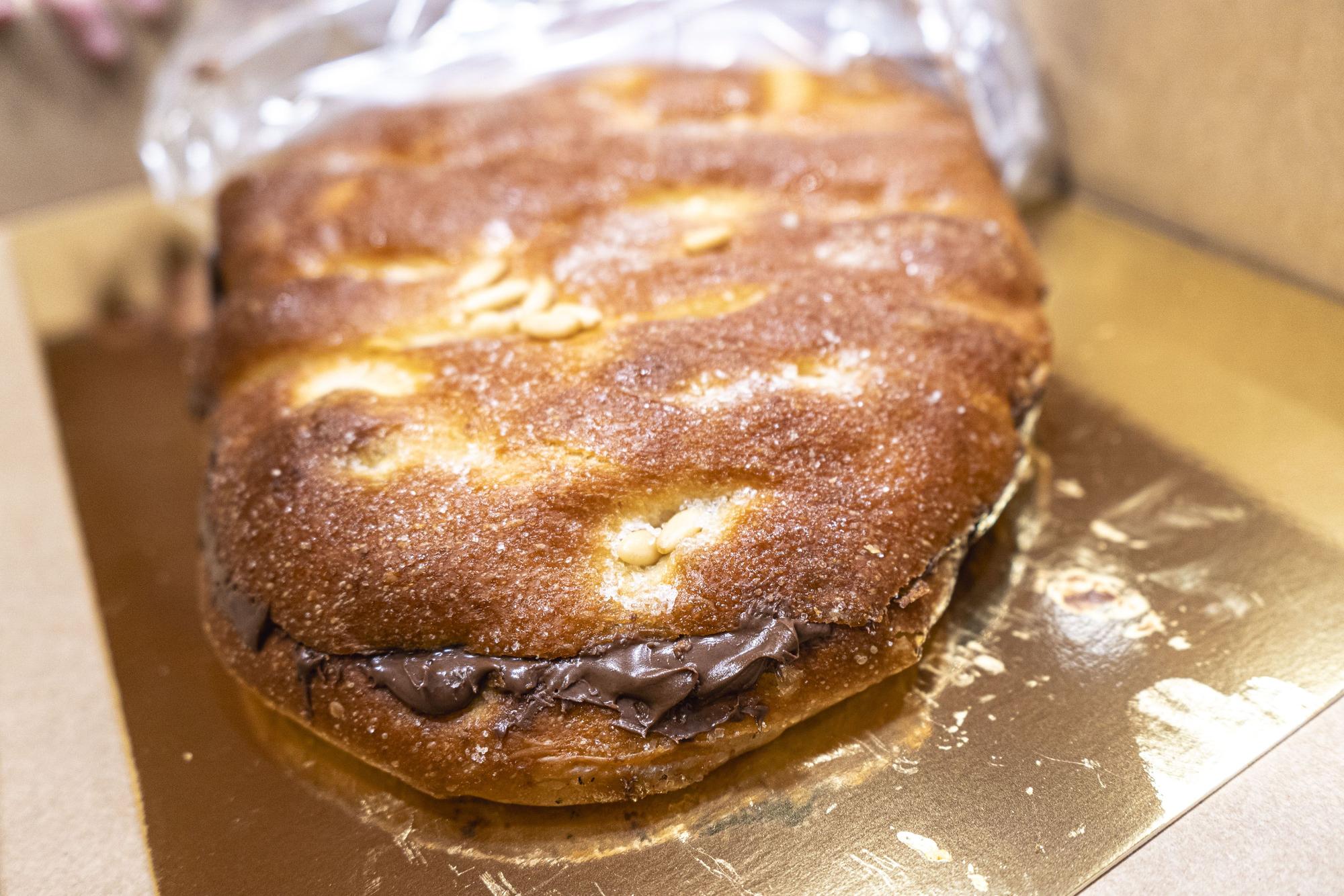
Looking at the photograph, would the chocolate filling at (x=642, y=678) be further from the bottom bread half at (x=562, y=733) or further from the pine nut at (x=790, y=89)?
the pine nut at (x=790, y=89)

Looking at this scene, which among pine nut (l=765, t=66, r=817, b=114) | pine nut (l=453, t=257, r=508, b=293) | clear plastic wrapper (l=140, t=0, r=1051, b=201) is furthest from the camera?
clear plastic wrapper (l=140, t=0, r=1051, b=201)

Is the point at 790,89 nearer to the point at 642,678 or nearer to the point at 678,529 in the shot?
the point at 678,529

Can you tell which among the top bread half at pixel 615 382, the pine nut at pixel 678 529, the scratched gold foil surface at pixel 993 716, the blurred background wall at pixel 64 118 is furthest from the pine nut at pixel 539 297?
the blurred background wall at pixel 64 118

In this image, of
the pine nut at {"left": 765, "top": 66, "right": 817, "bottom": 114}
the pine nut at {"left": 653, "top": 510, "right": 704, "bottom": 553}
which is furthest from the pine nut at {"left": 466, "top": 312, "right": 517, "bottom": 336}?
the pine nut at {"left": 765, "top": 66, "right": 817, "bottom": 114}

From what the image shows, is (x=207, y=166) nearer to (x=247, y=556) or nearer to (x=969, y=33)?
(x=247, y=556)

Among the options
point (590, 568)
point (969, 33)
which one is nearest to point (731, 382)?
point (590, 568)

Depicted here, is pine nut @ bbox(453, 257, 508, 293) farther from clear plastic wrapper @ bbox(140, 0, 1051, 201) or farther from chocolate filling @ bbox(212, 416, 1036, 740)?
clear plastic wrapper @ bbox(140, 0, 1051, 201)

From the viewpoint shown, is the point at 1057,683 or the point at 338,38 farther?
the point at 338,38
